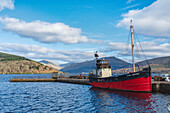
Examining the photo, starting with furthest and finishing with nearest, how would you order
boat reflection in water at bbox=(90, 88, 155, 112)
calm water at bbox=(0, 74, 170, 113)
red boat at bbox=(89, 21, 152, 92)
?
red boat at bbox=(89, 21, 152, 92) → calm water at bbox=(0, 74, 170, 113) → boat reflection in water at bbox=(90, 88, 155, 112)

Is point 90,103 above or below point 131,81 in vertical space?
below

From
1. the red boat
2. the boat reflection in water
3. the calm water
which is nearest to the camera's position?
the boat reflection in water

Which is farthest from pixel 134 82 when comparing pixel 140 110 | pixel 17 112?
pixel 17 112

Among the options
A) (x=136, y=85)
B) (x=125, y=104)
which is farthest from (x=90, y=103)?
(x=136, y=85)

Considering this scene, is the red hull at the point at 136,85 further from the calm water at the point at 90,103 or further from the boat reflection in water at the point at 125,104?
the calm water at the point at 90,103

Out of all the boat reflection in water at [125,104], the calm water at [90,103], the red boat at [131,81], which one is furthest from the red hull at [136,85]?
the calm water at [90,103]

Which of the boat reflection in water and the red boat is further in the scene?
the red boat

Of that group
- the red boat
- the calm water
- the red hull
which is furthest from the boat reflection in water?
the red boat

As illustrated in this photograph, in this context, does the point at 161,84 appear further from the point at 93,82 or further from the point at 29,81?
the point at 29,81

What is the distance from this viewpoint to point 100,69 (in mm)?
54344

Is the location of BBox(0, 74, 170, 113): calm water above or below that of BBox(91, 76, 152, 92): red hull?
below

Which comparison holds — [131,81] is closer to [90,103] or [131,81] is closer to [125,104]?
[125,104]

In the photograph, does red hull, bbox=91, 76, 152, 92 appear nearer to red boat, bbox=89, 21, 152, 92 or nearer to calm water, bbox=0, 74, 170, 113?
red boat, bbox=89, 21, 152, 92

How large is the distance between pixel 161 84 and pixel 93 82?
23.0 m
